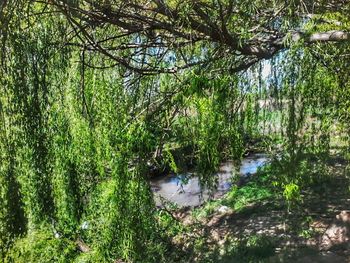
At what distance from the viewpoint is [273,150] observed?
4332 mm

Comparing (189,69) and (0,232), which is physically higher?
(189,69)

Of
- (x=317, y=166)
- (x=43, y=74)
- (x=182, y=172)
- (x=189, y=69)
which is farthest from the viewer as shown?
(x=317, y=166)

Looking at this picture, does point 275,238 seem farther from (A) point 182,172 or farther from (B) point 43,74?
(B) point 43,74

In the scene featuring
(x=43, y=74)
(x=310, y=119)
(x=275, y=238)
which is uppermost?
(x=43, y=74)

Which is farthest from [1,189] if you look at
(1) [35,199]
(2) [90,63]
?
(2) [90,63]

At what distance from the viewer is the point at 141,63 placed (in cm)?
402

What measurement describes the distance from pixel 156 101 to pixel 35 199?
117 cm

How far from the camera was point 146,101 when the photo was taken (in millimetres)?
3896

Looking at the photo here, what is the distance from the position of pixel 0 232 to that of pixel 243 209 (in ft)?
12.0

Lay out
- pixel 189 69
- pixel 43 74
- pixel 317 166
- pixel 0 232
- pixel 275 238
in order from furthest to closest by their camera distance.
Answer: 1. pixel 275 238
2. pixel 317 166
3. pixel 0 232
4. pixel 189 69
5. pixel 43 74

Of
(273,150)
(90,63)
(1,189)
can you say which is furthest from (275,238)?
(1,189)

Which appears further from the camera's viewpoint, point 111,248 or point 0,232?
point 111,248

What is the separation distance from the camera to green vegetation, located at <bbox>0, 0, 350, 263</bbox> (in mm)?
3188

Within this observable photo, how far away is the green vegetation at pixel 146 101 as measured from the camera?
319cm
